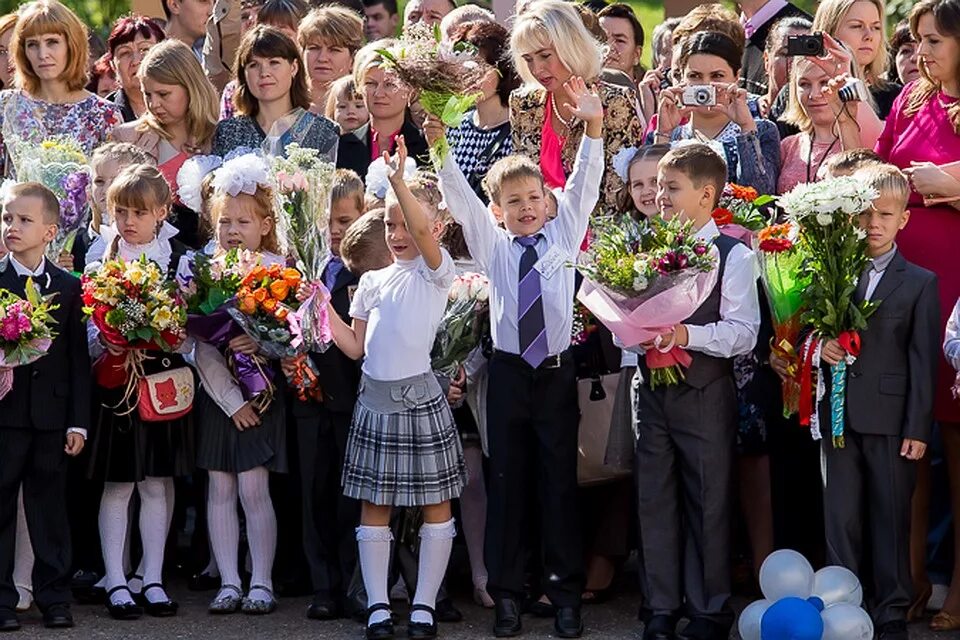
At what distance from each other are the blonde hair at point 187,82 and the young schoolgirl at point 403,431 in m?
Answer: 1.87

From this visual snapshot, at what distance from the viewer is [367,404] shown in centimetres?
707

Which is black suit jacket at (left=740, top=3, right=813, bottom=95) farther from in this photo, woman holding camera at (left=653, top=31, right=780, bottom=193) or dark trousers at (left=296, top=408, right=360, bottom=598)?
dark trousers at (left=296, top=408, right=360, bottom=598)

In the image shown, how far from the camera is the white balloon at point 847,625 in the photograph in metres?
6.34

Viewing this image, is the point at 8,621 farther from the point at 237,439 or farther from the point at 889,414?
the point at 889,414

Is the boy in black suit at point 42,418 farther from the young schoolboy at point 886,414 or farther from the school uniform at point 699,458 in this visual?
the young schoolboy at point 886,414

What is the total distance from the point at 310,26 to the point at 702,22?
7.16 feet

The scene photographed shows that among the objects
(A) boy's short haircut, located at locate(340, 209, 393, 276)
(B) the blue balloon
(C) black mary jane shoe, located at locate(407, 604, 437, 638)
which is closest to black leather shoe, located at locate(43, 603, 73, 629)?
(C) black mary jane shoe, located at locate(407, 604, 437, 638)

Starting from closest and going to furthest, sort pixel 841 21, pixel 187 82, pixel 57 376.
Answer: pixel 57 376, pixel 841 21, pixel 187 82

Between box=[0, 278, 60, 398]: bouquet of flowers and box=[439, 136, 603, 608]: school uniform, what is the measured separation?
1.78 m

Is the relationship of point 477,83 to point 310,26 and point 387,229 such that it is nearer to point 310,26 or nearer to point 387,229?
point 387,229

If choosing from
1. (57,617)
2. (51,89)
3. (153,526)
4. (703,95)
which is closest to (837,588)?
(703,95)

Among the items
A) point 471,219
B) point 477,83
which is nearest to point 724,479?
point 471,219

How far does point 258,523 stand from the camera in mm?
7445

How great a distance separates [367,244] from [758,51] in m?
3.11
